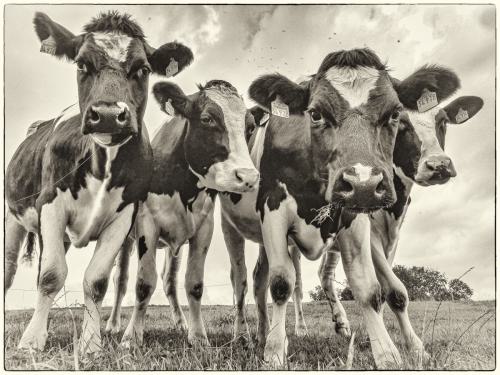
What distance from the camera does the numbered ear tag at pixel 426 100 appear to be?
6.03 m

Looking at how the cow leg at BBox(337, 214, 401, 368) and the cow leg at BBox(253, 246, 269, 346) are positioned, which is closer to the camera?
the cow leg at BBox(337, 214, 401, 368)

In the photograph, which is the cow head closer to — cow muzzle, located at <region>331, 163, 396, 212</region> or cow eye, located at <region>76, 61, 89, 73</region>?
cow muzzle, located at <region>331, 163, 396, 212</region>

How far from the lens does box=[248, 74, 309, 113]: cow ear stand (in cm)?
590

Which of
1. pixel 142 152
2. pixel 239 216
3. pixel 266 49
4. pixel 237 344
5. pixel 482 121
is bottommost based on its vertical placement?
pixel 237 344

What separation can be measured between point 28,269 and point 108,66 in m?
2.70

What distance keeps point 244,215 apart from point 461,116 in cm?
265

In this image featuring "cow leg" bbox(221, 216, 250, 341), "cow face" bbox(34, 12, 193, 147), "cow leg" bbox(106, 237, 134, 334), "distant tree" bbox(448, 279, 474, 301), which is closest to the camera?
"cow face" bbox(34, 12, 193, 147)

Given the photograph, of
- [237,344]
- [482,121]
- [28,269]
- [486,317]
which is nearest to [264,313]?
[237,344]

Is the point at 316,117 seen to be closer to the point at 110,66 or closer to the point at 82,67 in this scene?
the point at 110,66

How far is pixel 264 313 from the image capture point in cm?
641

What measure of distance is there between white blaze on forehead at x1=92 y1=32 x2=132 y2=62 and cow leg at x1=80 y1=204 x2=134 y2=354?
4.50 feet

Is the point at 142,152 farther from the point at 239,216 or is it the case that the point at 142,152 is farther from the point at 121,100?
the point at 239,216

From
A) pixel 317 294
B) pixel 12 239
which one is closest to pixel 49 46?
pixel 12 239

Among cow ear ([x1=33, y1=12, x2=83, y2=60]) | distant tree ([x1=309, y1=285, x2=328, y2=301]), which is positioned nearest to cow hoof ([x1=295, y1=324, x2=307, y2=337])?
distant tree ([x1=309, y1=285, x2=328, y2=301])
